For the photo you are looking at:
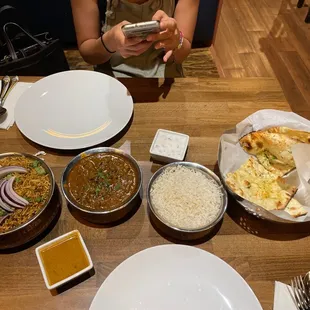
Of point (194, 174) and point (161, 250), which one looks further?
point (194, 174)

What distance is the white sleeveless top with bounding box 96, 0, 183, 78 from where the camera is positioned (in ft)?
6.65

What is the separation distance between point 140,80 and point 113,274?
3.70 ft

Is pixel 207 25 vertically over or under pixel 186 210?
under

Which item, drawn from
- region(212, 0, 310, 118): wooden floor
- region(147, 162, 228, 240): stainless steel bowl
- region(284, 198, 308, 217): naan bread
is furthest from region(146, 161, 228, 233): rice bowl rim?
region(212, 0, 310, 118): wooden floor

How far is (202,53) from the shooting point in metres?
3.99

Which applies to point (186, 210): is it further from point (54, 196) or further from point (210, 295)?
point (54, 196)

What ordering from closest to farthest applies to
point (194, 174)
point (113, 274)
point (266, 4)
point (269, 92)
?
point (113, 274) → point (194, 174) → point (269, 92) → point (266, 4)

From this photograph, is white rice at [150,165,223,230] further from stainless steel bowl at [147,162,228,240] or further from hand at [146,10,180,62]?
hand at [146,10,180,62]

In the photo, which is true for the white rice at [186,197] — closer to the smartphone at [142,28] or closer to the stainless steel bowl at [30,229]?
the stainless steel bowl at [30,229]

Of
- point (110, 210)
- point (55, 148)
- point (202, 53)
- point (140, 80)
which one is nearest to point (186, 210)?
point (110, 210)

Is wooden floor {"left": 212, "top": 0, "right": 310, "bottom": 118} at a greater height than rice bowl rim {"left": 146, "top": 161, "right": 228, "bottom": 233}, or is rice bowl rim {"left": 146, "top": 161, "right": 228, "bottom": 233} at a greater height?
rice bowl rim {"left": 146, "top": 161, "right": 228, "bottom": 233}

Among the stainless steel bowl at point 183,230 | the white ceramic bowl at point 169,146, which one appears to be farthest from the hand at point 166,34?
the stainless steel bowl at point 183,230

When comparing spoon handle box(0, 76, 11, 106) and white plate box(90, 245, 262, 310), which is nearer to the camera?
white plate box(90, 245, 262, 310)

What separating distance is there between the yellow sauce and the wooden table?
3.2 inches
